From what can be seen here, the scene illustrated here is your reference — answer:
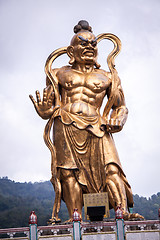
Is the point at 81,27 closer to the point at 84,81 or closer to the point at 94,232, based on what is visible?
the point at 84,81

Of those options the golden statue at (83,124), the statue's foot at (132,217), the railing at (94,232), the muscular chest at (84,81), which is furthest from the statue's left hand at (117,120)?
the railing at (94,232)

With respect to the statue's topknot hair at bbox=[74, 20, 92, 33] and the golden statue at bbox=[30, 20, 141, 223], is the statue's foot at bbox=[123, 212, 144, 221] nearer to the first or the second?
the golden statue at bbox=[30, 20, 141, 223]

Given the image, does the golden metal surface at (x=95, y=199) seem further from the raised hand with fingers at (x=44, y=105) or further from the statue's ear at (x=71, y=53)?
the statue's ear at (x=71, y=53)

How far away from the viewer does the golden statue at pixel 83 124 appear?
340 inches

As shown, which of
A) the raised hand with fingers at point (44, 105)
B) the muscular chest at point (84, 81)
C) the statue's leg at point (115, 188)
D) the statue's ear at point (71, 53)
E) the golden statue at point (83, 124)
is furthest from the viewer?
the statue's ear at point (71, 53)

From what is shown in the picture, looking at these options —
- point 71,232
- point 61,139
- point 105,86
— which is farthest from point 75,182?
point 105,86

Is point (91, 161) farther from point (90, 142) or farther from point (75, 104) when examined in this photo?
point (75, 104)

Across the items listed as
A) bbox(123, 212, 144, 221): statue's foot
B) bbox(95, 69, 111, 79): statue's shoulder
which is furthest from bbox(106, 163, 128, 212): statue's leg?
bbox(95, 69, 111, 79): statue's shoulder

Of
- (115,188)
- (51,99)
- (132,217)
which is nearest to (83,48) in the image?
(51,99)

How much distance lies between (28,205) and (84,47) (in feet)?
34.8

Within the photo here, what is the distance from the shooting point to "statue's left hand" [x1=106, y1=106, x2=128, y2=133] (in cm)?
895

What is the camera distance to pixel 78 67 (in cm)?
939

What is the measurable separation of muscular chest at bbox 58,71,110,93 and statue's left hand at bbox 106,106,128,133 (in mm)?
529

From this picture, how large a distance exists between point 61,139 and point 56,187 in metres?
0.88
